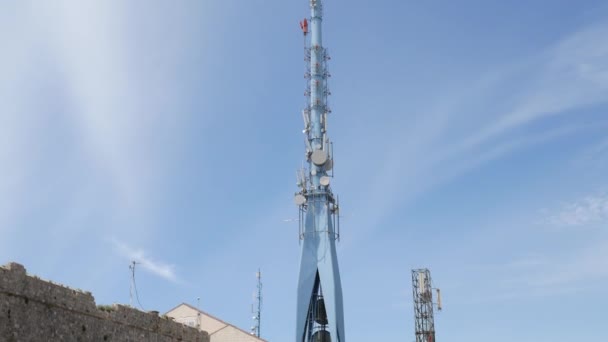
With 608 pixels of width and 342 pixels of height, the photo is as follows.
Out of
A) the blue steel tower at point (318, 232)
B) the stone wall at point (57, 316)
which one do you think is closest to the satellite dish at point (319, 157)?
the blue steel tower at point (318, 232)

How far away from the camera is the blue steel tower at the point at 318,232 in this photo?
156ft

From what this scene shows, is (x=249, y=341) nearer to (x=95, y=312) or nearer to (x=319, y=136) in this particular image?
(x=319, y=136)

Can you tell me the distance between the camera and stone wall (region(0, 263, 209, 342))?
21.8 meters

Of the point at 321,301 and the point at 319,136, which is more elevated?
the point at 319,136

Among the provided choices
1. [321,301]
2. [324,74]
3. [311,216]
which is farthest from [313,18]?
[321,301]

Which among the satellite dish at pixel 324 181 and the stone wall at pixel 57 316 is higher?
the satellite dish at pixel 324 181

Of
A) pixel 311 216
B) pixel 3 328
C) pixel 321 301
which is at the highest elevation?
pixel 311 216

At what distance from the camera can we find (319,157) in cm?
4925

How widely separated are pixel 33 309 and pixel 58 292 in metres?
1.42

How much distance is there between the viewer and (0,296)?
70.3ft

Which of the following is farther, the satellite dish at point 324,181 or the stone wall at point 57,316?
the satellite dish at point 324,181

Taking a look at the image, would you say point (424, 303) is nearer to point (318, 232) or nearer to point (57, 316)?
point (318, 232)

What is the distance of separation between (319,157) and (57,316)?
27755mm

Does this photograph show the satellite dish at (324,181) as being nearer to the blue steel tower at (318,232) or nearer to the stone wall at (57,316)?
the blue steel tower at (318,232)
